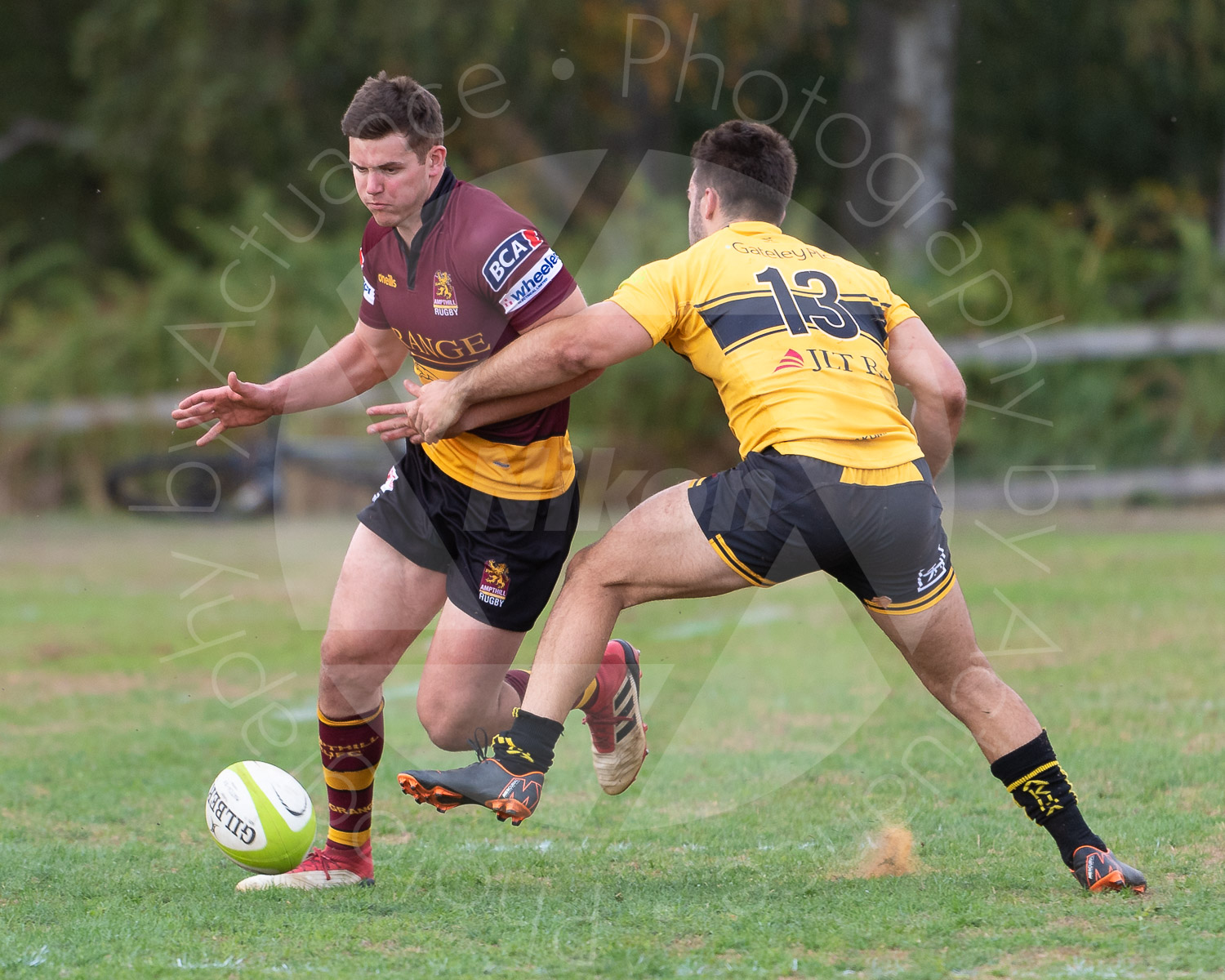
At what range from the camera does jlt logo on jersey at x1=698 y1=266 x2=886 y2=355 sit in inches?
163

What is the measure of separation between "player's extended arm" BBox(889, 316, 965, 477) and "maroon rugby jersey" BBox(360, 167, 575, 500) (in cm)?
103

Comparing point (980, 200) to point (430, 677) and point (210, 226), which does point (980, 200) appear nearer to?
point (210, 226)

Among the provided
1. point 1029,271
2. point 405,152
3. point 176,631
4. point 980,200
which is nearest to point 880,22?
point 1029,271

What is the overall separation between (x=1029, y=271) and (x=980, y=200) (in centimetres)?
753

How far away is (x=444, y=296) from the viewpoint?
446 centimetres

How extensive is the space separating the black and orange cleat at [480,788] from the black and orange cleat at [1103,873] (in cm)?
160

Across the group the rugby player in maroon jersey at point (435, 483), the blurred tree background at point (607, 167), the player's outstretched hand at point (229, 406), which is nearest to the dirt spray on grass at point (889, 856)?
the rugby player in maroon jersey at point (435, 483)

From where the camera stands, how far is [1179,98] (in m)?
21.7

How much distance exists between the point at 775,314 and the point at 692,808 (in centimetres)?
220

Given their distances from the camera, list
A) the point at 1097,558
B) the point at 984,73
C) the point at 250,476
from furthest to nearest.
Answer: the point at 984,73, the point at 250,476, the point at 1097,558

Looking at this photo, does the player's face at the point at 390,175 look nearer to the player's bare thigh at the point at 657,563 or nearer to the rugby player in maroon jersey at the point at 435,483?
the rugby player in maroon jersey at the point at 435,483

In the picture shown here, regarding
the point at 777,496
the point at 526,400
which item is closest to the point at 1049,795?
the point at 777,496

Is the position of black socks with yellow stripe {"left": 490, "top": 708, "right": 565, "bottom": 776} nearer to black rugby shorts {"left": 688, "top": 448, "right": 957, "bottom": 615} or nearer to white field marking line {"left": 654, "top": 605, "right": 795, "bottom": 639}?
black rugby shorts {"left": 688, "top": 448, "right": 957, "bottom": 615}

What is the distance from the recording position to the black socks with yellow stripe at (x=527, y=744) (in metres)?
A: 3.90
